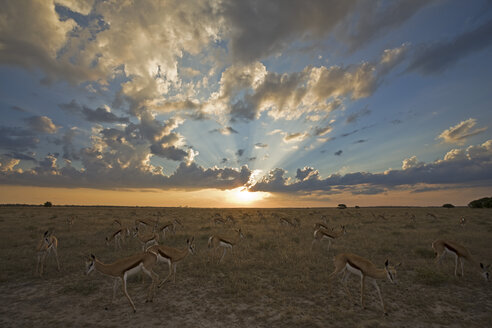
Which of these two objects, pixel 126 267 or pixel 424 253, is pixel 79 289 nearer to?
pixel 126 267

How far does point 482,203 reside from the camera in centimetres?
6838

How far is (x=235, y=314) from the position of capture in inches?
287

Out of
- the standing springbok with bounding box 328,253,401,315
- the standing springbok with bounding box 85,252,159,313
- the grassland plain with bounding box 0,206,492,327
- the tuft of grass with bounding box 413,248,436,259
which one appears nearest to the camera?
the grassland plain with bounding box 0,206,492,327

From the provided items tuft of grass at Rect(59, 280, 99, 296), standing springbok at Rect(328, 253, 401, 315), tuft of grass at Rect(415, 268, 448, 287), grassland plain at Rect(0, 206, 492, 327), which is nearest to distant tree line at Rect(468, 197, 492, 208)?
grassland plain at Rect(0, 206, 492, 327)

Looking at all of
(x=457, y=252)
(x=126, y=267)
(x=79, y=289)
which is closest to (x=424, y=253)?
(x=457, y=252)

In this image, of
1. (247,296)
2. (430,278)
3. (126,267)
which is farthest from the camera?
(430,278)

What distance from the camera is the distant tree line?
218 ft

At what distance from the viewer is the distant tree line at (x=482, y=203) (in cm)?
6639

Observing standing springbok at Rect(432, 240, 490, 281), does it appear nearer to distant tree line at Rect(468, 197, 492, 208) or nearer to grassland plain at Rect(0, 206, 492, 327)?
grassland plain at Rect(0, 206, 492, 327)

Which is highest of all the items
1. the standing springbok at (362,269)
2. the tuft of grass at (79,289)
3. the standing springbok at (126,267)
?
the standing springbok at (126,267)

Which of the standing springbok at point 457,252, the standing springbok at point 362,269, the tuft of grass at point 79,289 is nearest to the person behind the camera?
the standing springbok at point 362,269

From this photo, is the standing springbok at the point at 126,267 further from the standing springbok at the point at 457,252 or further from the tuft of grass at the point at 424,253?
the tuft of grass at the point at 424,253

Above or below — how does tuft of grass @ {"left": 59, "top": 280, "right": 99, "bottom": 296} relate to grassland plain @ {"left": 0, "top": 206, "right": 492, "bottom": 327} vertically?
above

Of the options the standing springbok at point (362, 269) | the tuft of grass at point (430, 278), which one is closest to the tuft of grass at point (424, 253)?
the tuft of grass at point (430, 278)
